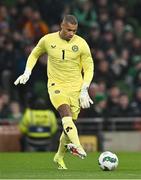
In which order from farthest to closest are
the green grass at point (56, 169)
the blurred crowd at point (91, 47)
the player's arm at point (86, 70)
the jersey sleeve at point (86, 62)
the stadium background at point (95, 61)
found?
the blurred crowd at point (91, 47), the stadium background at point (95, 61), the jersey sleeve at point (86, 62), the player's arm at point (86, 70), the green grass at point (56, 169)

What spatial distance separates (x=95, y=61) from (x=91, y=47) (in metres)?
0.47

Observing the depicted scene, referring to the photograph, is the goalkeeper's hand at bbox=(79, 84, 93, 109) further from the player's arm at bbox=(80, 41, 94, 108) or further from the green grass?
the green grass

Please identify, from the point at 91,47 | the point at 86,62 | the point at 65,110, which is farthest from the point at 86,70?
the point at 91,47

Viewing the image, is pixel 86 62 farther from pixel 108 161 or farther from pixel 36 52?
pixel 108 161

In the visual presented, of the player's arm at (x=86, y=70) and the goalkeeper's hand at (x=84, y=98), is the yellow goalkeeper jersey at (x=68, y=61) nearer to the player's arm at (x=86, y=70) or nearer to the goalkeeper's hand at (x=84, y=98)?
the player's arm at (x=86, y=70)

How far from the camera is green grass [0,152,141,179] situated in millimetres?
12602

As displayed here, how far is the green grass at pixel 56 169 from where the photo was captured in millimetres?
12602

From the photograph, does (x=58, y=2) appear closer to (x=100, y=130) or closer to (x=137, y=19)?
(x=137, y=19)

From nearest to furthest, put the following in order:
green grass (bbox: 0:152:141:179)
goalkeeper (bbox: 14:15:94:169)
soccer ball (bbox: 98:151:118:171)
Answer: green grass (bbox: 0:152:141:179) → soccer ball (bbox: 98:151:118:171) → goalkeeper (bbox: 14:15:94:169)

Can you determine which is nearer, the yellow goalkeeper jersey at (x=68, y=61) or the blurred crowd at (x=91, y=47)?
the yellow goalkeeper jersey at (x=68, y=61)

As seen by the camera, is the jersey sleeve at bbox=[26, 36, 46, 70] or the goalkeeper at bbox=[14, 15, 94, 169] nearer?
the goalkeeper at bbox=[14, 15, 94, 169]

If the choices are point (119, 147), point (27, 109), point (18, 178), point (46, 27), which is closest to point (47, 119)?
point (27, 109)

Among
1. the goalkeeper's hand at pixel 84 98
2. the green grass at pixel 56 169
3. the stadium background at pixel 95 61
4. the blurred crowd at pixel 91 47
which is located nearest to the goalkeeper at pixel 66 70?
the goalkeeper's hand at pixel 84 98

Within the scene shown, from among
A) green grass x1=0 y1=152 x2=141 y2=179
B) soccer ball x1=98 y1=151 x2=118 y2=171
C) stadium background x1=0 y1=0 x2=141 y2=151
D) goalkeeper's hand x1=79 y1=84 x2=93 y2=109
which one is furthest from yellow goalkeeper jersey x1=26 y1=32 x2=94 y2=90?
stadium background x1=0 y1=0 x2=141 y2=151
